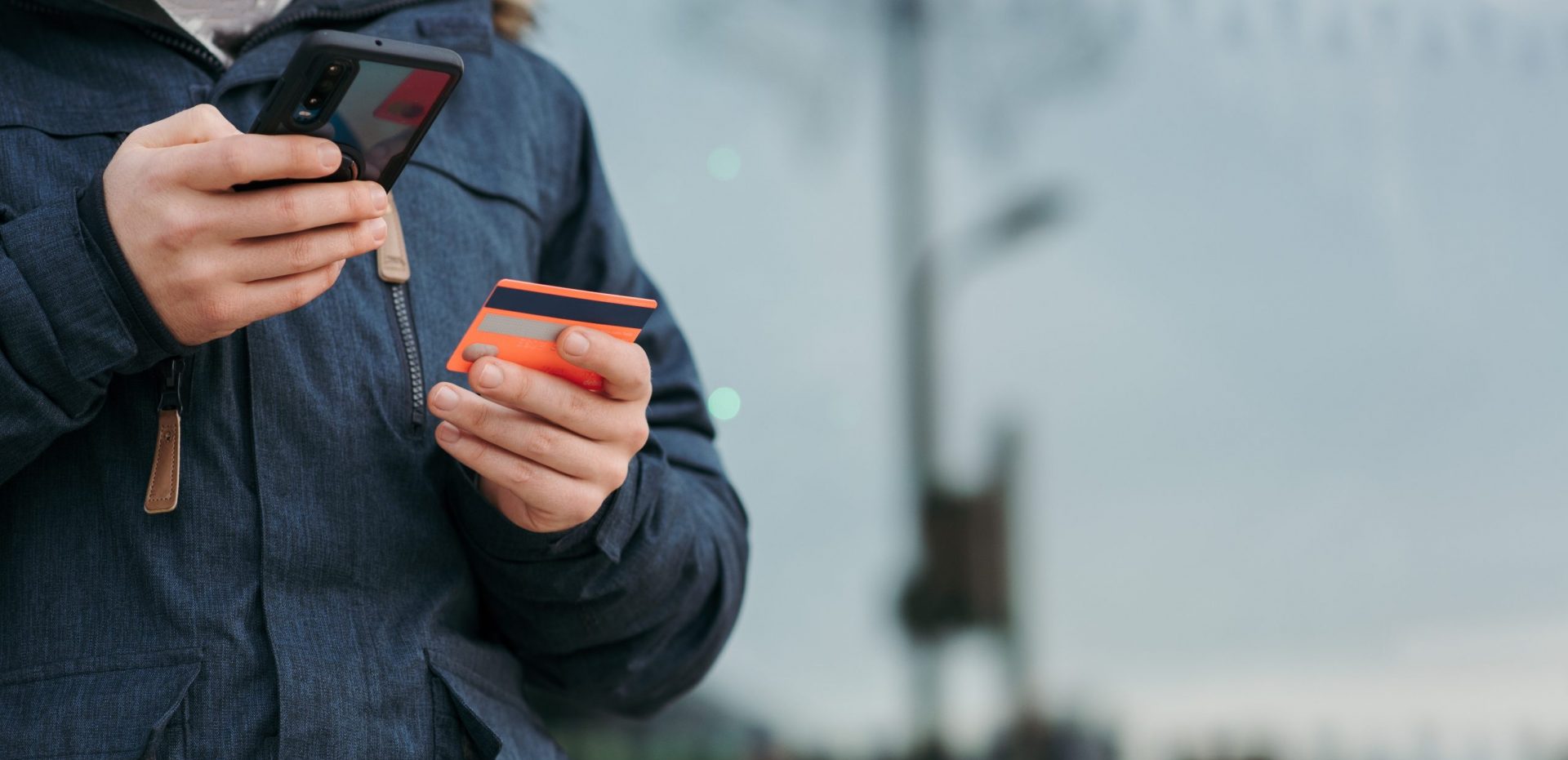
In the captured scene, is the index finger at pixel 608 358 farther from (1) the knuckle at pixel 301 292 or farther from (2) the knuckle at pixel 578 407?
(1) the knuckle at pixel 301 292

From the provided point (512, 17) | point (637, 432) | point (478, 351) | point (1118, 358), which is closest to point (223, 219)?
point (478, 351)

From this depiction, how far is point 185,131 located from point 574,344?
213mm

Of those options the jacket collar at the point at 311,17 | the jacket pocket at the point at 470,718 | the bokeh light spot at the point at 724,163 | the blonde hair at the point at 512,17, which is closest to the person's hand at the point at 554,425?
the jacket pocket at the point at 470,718

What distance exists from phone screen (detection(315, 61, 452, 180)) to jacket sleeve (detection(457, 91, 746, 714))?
23 centimetres

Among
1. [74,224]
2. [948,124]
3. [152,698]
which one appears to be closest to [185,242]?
[74,224]

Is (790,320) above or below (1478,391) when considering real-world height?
below

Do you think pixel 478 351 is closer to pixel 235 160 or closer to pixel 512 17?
pixel 235 160

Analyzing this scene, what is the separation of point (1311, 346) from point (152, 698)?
271cm

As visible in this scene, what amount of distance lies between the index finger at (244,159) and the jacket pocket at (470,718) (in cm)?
30

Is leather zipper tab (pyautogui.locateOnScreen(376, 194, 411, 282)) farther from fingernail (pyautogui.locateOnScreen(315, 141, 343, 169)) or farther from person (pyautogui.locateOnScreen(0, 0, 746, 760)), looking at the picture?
fingernail (pyautogui.locateOnScreen(315, 141, 343, 169))

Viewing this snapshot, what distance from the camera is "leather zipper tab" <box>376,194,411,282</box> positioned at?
0.86 m

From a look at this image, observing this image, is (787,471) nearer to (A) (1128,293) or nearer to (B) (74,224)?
(A) (1128,293)

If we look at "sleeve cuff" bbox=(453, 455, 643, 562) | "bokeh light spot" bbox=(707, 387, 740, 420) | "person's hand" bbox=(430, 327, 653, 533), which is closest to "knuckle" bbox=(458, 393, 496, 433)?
"person's hand" bbox=(430, 327, 653, 533)

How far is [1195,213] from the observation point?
295 centimetres
